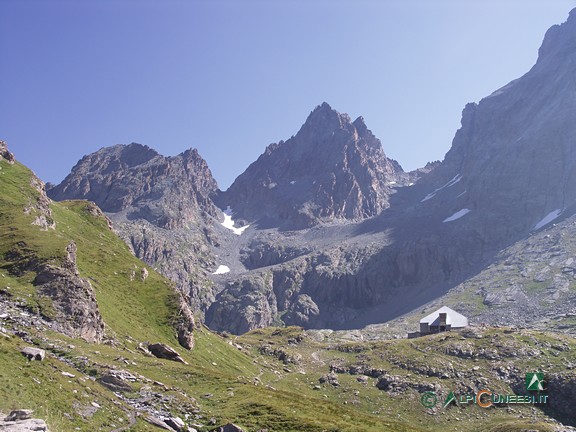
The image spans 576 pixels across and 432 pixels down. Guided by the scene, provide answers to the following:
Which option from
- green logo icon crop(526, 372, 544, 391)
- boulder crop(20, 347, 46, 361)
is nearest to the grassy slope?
boulder crop(20, 347, 46, 361)

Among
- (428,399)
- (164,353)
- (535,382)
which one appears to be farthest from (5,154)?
(535,382)

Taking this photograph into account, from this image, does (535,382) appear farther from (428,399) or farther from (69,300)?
(69,300)

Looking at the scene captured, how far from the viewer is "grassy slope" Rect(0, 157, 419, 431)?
31.0 m

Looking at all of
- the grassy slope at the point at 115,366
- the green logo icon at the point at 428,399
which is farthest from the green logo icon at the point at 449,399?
the grassy slope at the point at 115,366

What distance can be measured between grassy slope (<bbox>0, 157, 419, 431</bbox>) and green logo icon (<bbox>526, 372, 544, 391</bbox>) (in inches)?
1720

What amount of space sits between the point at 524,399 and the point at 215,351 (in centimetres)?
6063

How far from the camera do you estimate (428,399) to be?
85312 mm

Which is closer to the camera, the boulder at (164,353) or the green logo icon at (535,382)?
the boulder at (164,353)

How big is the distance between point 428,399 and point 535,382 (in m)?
23.0

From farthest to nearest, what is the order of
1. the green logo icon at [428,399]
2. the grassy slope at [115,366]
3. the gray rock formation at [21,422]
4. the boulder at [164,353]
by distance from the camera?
the green logo icon at [428,399] < the boulder at [164,353] < the grassy slope at [115,366] < the gray rock formation at [21,422]

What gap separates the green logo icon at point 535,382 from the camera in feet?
291

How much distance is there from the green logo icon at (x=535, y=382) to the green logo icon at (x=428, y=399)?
19954 millimetres

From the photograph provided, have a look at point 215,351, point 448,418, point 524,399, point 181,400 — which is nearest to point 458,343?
point 524,399

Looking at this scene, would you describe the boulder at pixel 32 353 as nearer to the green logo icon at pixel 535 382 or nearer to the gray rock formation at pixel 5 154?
the gray rock formation at pixel 5 154
